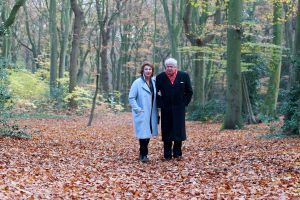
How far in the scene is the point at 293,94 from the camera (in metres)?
12.1

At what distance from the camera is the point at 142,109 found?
9.04 meters

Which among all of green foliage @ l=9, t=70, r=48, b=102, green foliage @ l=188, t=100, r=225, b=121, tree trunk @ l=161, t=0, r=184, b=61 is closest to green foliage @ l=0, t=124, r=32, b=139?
green foliage @ l=188, t=100, r=225, b=121

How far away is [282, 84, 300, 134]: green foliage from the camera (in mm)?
11797

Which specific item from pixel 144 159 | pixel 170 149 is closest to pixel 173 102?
pixel 170 149

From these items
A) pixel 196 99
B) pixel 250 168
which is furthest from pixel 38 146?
pixel 196 99

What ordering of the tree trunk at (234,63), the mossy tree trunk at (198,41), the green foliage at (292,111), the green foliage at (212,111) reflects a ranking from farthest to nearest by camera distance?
the mossy tree trunk at (198,41) → the green foliage at (212,111) → the tree trunk at (234,63) → the green foliage at (292,111)

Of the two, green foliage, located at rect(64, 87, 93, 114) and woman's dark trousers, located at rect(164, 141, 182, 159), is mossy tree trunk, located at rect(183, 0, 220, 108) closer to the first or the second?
green foliage, located at rect(64, 87, 93, 114)

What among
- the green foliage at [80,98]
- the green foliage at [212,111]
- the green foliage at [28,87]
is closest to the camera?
the green foliage at [212,111]

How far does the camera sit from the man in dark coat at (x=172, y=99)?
356 inches

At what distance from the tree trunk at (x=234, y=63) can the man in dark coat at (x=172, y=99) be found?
685 cm

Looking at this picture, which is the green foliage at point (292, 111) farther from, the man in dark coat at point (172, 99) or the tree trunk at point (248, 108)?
the tree trunk at point (248, 108)

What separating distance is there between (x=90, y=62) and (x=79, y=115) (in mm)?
28495

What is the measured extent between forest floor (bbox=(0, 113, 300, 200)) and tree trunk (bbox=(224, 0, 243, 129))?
349 centimetres

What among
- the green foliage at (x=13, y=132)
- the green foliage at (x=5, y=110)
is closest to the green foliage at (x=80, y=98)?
the green foliage at (x=5, y=110)
